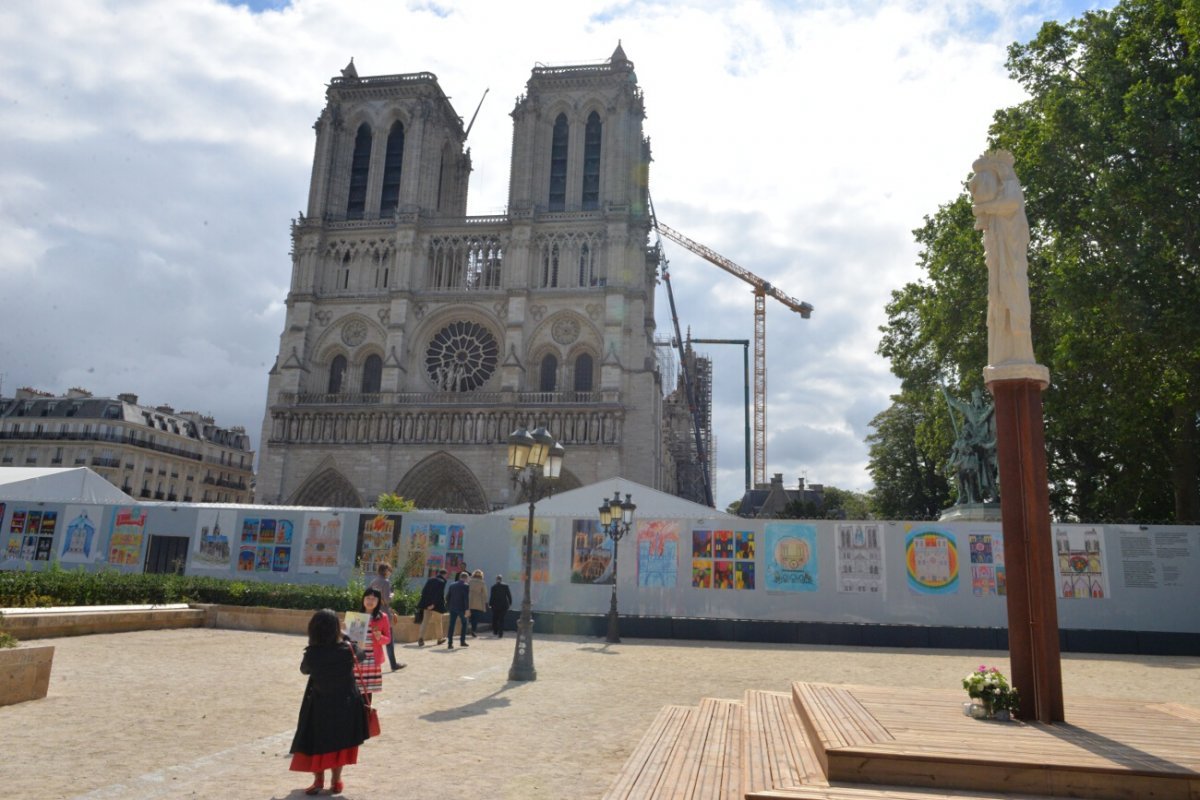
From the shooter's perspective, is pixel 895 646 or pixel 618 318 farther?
pixel 618 318

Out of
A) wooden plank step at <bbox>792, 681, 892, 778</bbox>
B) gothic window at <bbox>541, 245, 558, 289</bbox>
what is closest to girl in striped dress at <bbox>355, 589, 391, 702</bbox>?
wooden plank step at <bbox>792, 681, 892, 778</bbox>

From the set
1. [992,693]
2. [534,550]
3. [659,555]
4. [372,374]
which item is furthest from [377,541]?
[372,374]

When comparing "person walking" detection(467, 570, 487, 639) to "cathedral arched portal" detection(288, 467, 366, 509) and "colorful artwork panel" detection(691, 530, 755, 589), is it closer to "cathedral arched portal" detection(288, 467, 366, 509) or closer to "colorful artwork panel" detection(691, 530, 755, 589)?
"colorful artwork panel" detection(691, 530, 755, 589)

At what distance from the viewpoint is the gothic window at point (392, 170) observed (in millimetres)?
41969

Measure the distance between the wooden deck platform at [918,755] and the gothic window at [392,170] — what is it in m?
39.1

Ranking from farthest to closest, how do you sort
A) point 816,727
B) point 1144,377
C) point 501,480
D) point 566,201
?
point 566,201 → point 501,480 → point 1144,377 → point 816,727

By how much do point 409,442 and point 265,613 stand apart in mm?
22142

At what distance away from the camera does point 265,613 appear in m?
15.0

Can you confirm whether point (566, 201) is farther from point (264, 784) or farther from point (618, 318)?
Result: point (264, 784)

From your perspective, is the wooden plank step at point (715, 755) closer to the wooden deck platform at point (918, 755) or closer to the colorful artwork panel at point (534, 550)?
the wooden deck platform at point (918, 755)

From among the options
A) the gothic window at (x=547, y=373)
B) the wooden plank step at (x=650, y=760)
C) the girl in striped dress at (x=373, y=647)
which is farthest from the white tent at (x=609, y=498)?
the gothic window at (x=547, y=373)

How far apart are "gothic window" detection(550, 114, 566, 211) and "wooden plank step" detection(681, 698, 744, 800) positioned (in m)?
35.4

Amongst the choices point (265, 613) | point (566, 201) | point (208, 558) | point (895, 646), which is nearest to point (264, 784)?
point (265, 613)

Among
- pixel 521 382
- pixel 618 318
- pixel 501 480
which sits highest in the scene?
pixel 618 318
